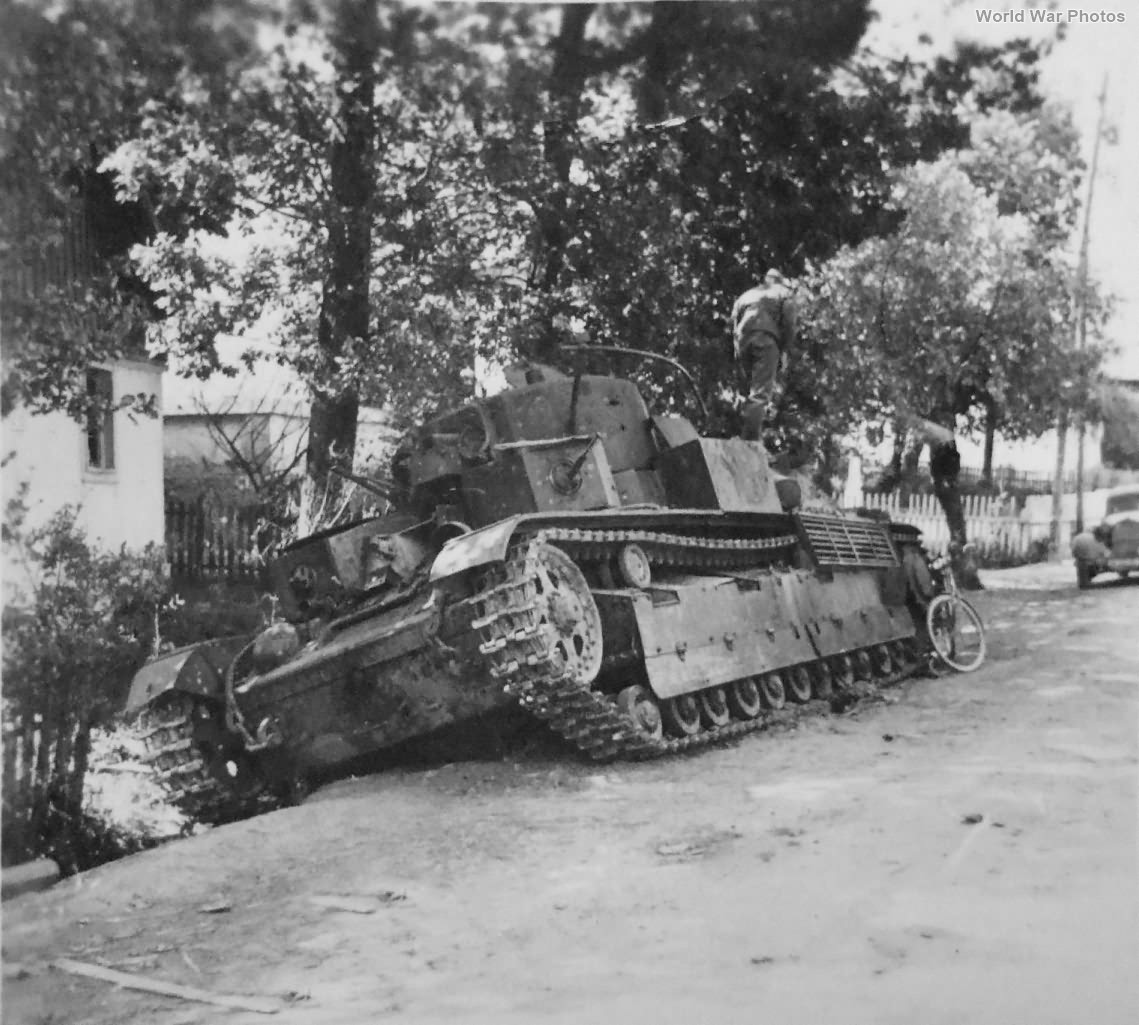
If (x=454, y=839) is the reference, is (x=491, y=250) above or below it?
above

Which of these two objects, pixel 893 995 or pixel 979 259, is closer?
pixel 893 995

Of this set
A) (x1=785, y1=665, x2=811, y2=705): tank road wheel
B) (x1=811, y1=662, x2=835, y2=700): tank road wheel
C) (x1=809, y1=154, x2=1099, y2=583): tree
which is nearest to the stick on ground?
(x1=809, y1=154, x2=1099, y2=583): tree

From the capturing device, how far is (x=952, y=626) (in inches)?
256

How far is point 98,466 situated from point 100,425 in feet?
0.39

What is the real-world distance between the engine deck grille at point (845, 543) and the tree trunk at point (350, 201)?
3.29 metres

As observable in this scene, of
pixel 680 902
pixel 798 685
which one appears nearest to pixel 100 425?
pixel 680 902

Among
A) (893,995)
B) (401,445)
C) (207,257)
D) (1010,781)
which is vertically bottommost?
(893,995)

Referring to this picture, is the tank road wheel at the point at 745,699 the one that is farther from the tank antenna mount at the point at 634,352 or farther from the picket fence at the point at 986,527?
the tank antenna mount at the point at 634,352

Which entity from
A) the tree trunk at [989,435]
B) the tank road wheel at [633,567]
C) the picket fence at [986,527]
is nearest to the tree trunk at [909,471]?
the picket fence at [986,527]

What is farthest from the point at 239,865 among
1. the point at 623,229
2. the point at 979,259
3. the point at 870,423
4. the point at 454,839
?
the point at 979,259

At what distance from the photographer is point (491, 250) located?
14.1ft

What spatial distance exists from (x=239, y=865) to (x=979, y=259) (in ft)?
10.6

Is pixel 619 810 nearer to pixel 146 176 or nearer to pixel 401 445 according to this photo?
pixel 401 445

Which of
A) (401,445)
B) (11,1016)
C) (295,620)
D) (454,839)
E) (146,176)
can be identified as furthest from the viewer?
(295,620)
